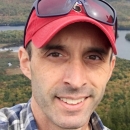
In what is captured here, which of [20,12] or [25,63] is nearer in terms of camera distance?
[25,63]

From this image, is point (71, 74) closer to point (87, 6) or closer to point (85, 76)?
point (85, 76)

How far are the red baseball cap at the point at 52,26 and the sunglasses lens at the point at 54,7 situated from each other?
0.04 ft

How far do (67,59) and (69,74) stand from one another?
0.14ft

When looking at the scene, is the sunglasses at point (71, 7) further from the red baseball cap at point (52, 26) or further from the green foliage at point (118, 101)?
the green foliage at point (118, 101)

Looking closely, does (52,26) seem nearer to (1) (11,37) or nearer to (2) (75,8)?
(2) (75,8)

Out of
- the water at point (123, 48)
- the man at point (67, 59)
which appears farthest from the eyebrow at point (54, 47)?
the water at point (123, 48)

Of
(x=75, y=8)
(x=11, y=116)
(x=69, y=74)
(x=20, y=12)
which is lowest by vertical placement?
(x=20, y=12)

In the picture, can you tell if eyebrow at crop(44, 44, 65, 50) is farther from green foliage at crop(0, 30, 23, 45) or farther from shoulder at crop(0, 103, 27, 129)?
green foliage at crop(0, 30, 23, 45)

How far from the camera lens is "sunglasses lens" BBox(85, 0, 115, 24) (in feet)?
2.37

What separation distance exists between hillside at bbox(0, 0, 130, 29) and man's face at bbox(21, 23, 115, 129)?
89.9 ft

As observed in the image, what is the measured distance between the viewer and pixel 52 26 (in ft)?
2.30

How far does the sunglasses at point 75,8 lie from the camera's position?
72 centimetres

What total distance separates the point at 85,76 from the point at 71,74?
0.13 ft


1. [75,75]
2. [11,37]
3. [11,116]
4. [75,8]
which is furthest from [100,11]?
[11,37]
